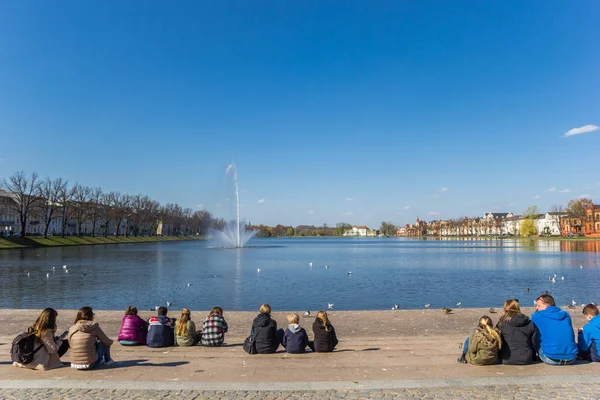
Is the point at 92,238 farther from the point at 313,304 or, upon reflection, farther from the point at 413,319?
the point at 413,319

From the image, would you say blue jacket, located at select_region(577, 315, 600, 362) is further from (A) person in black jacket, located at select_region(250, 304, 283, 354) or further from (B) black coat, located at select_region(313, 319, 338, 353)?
(A) person in black jacket, located at select_region(250, 304, 283, 354)

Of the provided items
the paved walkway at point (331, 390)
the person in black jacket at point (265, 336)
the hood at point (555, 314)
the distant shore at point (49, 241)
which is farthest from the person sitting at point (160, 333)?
the distant shore at point (49, 241)

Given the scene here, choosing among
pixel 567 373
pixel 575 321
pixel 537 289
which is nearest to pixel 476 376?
pixel 567 373

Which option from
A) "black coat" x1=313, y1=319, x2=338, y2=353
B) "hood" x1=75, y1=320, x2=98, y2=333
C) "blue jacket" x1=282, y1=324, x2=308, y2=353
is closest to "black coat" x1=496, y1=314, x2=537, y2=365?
"black coat" x1=313, y1=319, x2=338, y2=353

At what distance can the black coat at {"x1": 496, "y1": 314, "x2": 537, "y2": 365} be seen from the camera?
11125 mm

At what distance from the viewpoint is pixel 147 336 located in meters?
14.1

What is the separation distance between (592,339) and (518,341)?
6.21 ft

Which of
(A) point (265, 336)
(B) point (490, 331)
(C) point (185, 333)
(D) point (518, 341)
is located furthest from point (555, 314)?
(C) point (185, 333)

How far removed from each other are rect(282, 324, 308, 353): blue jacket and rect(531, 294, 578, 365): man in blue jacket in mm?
6004

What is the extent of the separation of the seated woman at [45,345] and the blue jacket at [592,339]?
12970 millimetres

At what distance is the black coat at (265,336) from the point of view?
41.8 ft

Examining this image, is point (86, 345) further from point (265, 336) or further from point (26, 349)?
point (265, 336)

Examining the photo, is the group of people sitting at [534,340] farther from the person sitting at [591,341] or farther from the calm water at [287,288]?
the calm water at [287,288]

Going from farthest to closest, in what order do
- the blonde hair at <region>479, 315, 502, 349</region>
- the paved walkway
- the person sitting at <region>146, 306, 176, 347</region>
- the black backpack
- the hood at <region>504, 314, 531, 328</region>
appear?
the person sitting at <region>146, 306, 176, 347</region> → the hood at <region>504, 314, 531, 328</region> → the blonde hair at <region>479, 315, 502, 349</region> → the black backpack → the paved walkway
